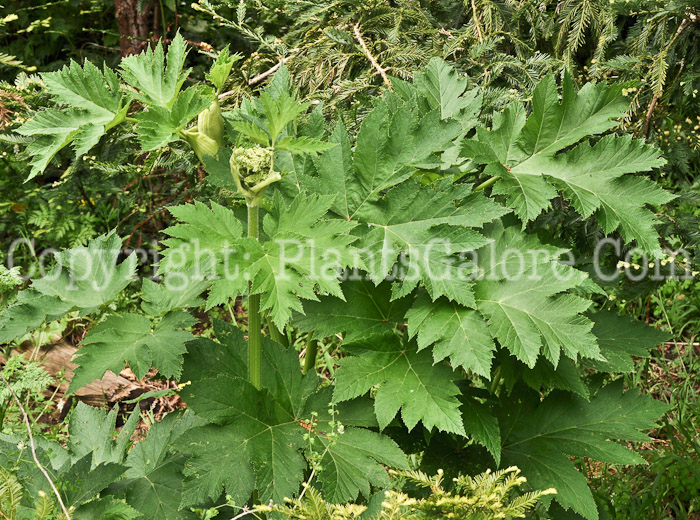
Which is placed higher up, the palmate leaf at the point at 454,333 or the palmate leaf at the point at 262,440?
the palmate leaf at the point at 454,333

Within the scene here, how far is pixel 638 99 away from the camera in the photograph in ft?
6.74

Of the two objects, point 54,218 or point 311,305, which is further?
point 54,218

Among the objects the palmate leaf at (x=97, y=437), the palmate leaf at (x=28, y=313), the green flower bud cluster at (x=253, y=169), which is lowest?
the palmate leaf at (x=97, y=437)

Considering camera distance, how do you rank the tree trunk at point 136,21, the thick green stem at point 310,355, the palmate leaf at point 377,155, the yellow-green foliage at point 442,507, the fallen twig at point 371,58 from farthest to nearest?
the tree trunk at point 136,21, the fallen twig at point 371,58, the thick green stem at point 310,355, the palmate leaf at point 377,155, the yellow-green foliage at point 442,507

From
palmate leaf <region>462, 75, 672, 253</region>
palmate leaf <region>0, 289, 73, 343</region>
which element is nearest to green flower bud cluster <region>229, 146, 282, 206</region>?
palmate leaf <region>462, 75, 672, 253</region>

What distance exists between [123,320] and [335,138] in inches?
25.0

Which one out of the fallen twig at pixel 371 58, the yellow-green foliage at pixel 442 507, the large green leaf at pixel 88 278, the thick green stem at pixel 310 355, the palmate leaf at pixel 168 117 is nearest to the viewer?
the yellow-green foliage at pixel 442 507

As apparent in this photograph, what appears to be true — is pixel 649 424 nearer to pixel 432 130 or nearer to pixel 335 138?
pixel 432 130

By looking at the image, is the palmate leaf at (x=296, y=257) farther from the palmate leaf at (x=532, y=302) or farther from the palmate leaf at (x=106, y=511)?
the palmate leaf at (x=106, y=511)

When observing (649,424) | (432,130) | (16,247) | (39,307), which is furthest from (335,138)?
(16,247)

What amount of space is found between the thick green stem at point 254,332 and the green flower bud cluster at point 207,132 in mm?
201

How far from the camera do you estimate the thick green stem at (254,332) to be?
1333 millimetres

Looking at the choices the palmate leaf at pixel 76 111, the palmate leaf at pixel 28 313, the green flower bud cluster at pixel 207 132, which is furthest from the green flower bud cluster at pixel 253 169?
the palmate leaf at pixel 28 313

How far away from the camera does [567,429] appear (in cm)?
166
